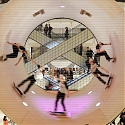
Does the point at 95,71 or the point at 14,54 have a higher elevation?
the point at 14,54

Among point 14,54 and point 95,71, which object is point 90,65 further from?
point 14,54

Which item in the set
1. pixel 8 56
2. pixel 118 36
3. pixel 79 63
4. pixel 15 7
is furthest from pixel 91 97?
pixel 79 63

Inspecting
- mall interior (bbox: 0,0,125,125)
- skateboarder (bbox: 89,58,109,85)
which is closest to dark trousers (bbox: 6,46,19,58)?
mall interior (bbox: 0,0,125,125)

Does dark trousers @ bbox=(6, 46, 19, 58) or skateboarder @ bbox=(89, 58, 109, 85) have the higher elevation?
dark trousers @ bbox=(6, 46, 19, 58)

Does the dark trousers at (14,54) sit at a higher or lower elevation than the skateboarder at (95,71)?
higher

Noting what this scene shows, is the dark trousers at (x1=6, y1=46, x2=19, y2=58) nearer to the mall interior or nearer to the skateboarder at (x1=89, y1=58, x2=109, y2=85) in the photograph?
the mall interior

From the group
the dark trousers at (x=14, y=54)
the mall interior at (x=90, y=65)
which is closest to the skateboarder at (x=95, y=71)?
the mall interior at (x=90, y=65)

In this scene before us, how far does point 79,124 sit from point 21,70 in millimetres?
618

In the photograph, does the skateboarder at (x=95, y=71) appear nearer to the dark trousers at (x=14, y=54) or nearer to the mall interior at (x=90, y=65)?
the mall interior at (x=90, y=65)

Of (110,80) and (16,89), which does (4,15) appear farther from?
→ (110,80)

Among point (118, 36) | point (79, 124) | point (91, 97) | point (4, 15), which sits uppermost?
point (4, 15)

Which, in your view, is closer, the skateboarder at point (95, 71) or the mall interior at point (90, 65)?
the mall interior at point (90, 65)

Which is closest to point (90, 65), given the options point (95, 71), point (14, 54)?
point (95, 71)

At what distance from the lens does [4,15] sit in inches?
95.6
